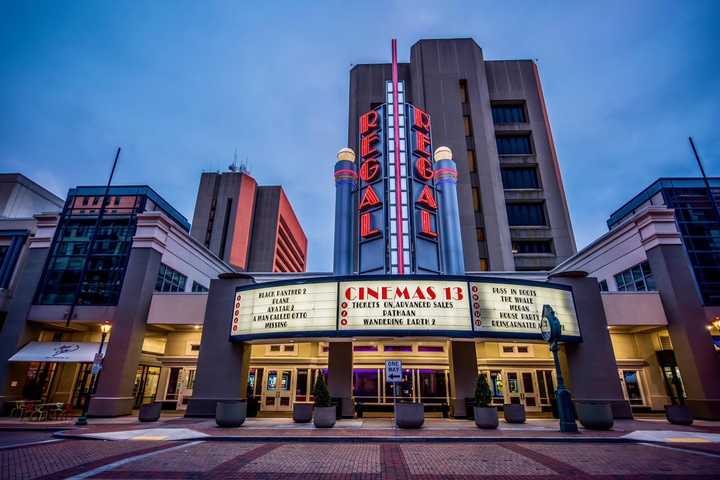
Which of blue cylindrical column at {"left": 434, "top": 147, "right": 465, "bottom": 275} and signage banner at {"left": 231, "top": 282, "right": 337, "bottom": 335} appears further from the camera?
blue cylindrical column at {"left": 434, "top": 147, "right": 465, "bottom": 275}

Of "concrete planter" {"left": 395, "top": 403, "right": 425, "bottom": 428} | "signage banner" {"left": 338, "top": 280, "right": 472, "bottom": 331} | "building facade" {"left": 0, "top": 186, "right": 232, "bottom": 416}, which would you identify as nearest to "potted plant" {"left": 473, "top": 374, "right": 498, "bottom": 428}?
"concrete planter" {"left": 395, "top": 403, "right": 425, "bottom": 428}

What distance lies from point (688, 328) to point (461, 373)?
12714 millimetres

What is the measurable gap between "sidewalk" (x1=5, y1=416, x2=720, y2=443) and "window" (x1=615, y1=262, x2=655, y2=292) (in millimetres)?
7859

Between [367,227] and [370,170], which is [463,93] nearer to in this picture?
[370,170]

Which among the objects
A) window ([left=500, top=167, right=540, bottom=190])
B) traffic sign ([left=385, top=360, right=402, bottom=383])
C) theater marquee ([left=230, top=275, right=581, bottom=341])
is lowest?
traffic sign ([left=385, top=360, right=402, bottom=383])

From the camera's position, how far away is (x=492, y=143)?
45.1 m

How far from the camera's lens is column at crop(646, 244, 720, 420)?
60.1ft

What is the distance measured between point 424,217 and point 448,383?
11.1 m

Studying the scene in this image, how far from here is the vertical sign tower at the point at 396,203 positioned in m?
24.2

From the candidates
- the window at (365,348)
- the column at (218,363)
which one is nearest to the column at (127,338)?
the column at (218,363)

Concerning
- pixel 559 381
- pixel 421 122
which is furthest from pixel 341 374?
pixel 421 122

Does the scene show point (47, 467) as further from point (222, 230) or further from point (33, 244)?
point (222, 230)

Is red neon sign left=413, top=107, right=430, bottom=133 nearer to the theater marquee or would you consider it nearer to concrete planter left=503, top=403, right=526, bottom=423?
the theater marquee

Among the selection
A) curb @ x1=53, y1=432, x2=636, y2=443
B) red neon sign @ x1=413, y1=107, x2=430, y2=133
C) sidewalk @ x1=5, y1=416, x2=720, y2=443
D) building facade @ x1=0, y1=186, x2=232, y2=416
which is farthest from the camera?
red neon sign @ x1=413, y1=107, x2=430, y2=133
